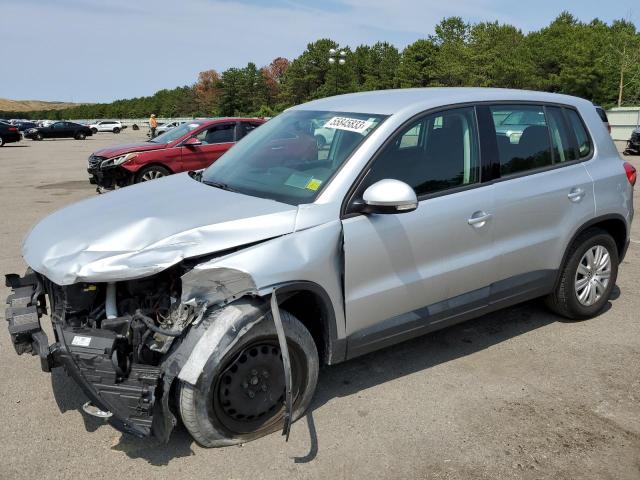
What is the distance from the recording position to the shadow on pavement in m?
3.04

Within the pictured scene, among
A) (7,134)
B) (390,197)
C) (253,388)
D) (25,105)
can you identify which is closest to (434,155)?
(390,197)

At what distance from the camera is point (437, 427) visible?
3.23 metres

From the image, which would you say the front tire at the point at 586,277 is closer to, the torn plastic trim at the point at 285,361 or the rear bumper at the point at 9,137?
the torn plastic trim at the point at 285,361

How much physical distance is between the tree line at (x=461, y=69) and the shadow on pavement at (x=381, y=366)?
42268mm

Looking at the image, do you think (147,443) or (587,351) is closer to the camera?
(147,443)

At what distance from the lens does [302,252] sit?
2.98 metres

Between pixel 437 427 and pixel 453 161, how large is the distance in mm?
1627

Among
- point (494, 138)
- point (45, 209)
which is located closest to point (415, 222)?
point (494, 138)

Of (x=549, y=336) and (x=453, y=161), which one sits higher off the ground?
(x=453, y=161)

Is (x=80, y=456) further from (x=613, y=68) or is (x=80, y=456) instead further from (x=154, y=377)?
(x=613, y=68)

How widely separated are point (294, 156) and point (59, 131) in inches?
1751

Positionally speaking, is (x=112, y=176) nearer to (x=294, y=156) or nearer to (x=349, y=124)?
(x=294, y=156)

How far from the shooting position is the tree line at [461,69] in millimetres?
51281

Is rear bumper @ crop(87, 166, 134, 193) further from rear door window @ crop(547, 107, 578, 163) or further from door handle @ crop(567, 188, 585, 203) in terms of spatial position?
door handle @ crop(567, 188, 585, 203)
